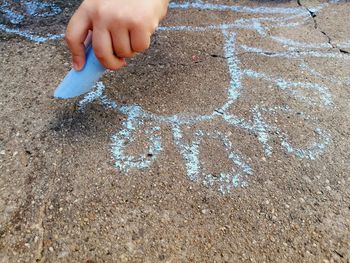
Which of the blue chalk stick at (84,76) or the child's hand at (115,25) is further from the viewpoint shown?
the blue chalk stick at (84,76)

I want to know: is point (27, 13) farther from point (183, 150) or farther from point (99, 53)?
point (99, 53)

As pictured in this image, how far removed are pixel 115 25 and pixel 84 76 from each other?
0.74 feet

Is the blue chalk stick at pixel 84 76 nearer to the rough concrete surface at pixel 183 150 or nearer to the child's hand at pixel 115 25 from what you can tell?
the child's hand at pixel 115 25

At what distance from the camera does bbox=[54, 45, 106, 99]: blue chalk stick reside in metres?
0.97

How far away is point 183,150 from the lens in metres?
1.44

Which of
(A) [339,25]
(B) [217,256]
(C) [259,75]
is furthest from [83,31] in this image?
(A) [339,25]

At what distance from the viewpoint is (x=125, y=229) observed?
1199mm

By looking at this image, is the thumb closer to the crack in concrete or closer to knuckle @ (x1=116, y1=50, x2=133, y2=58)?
knuckle @ (x1=116, y1=50, x2=133, y2=58)

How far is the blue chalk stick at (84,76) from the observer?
967 millimetres

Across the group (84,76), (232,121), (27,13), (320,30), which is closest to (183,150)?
(232,121)

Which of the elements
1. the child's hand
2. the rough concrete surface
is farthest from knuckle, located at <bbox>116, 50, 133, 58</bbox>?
the rough concrete surface

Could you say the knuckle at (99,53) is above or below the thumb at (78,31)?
below

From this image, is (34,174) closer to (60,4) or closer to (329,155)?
(329,155)

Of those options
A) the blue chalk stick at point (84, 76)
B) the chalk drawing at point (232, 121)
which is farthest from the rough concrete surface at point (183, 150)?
the blue chalk stick at point (84, 76)
